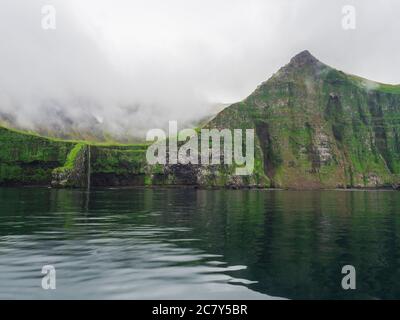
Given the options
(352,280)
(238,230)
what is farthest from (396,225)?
(352,280)

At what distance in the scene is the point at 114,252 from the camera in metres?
39.5

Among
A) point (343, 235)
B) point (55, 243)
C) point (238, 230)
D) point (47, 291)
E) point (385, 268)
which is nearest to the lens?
point (47, 291)

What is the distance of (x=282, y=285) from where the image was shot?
93.2ft

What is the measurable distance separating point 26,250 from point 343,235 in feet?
124

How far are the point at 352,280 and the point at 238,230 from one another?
27.8 metres

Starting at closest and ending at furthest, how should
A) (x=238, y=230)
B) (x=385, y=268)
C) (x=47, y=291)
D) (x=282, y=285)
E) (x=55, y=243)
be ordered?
1. (x=47, y=291)
2. (x=282, y=285)
3. (x=385, y=268)
4. (x=55, y=243)
5. (x=238, y=230)

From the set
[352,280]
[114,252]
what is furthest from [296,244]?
[114,252]

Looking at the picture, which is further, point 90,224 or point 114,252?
point 90,224

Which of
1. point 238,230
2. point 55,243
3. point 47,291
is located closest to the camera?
A: point 47,291

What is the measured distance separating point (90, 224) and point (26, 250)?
21.7m
